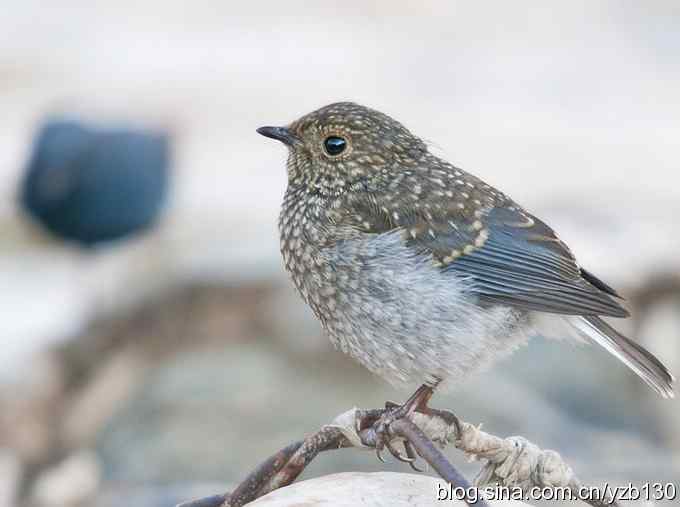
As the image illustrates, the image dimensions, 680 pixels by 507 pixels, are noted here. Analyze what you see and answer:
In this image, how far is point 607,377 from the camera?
25.1 ft

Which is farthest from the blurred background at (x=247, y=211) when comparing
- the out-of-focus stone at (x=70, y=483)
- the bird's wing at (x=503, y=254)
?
the bird's wing at (x=503, y=254)

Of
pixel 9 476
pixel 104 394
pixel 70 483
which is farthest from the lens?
pixel 104 394

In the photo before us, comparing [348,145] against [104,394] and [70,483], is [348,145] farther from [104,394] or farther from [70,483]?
[104,394]

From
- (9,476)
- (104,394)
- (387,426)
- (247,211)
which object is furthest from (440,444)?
(247,211)

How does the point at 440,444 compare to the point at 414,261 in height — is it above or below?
below

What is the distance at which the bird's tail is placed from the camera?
3.61 metres

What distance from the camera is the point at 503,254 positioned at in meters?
3.89

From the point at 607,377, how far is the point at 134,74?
4957mm

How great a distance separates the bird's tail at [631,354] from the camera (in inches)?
142

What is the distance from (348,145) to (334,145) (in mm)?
39

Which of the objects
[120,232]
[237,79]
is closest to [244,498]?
[120,232]

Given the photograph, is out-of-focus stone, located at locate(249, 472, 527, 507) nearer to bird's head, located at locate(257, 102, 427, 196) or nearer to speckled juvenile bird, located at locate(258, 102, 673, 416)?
speckled juvenile bird, located at locate(258, 102, 673, 416)

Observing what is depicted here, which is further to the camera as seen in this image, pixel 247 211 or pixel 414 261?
pixel 247 211

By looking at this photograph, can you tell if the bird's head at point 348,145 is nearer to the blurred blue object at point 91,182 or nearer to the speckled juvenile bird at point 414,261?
the speckled juvenile bird at point 414,261
